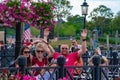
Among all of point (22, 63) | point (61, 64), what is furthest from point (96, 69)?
point (22, 63)

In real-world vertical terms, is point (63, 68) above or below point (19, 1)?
below

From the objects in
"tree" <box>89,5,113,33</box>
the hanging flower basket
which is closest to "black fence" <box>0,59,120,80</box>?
the hanging flower basket

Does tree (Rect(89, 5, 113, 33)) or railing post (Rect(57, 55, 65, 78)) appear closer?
railing post (Rect(57, 55, 65, 78))

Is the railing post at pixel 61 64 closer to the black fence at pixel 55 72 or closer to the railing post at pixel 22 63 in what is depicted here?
the black fence at pixel 55 72

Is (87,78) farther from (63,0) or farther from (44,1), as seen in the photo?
(63,0)

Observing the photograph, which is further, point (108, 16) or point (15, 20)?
point (108, 16)

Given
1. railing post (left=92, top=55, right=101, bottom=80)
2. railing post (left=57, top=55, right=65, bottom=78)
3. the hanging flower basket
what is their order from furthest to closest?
A: the hanging flower basket → railing post (left=92, top=55, right=101, bottom=80) → railing post (left=57, top=55, right=65, bottom=78)

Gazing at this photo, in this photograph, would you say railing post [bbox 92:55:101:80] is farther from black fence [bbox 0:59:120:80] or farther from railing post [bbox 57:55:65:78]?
railing post [bbox 57:55:65:78]

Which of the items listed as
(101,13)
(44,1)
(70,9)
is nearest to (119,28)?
(101,13)

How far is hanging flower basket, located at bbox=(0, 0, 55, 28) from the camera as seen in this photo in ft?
34.2

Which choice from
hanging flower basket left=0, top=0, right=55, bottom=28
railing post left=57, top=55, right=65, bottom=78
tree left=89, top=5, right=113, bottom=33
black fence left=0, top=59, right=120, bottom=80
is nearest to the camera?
black fence left=0, top=59, right=120, bottom=80

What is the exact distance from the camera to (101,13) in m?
83.4

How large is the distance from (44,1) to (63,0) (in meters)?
46.1

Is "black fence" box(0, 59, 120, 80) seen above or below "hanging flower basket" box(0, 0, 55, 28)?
below
